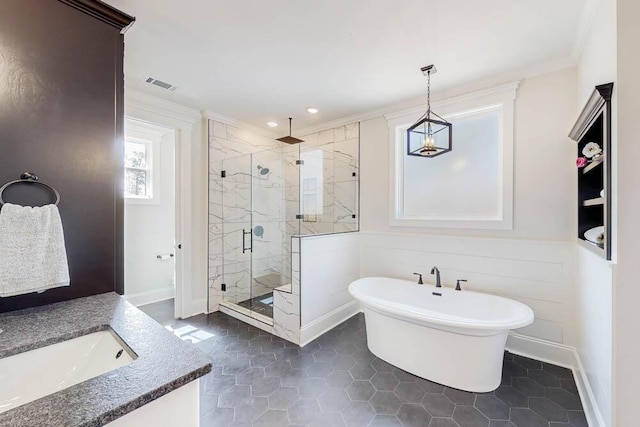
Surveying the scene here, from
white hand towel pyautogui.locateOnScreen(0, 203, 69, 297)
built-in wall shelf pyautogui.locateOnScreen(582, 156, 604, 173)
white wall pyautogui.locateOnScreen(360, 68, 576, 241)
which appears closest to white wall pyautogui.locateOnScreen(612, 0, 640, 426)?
built-in wall shelf pyautogui.locateOnScreen(582, 156, 604, 173)

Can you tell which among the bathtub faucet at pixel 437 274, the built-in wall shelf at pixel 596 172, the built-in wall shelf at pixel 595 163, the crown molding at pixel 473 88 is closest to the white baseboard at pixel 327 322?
the bathtub faucet at pixel 437 274

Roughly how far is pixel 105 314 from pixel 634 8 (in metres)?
2.85

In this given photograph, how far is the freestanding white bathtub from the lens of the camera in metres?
2.01

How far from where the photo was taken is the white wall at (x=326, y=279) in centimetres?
286

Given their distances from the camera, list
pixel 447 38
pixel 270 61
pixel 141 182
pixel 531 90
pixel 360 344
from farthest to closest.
A: 1. pixel 141 182
2. pixel 360 344
3. pixel 531 90
4. pixel 270 61
5. pixel 447 38

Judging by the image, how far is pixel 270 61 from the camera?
236cm

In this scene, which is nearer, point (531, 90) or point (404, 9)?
point (404, 9)

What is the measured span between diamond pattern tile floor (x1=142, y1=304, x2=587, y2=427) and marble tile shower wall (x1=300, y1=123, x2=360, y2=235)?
5.60ft

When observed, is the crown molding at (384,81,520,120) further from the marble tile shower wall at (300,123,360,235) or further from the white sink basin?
the white sink basin

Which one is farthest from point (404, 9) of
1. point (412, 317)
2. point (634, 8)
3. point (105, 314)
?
point (105, 314)

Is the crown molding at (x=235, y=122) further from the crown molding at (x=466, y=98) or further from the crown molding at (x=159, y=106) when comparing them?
the crown molding at (x=466, y=98)

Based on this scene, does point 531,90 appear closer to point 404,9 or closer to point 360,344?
point 404,9

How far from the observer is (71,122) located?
1367mm

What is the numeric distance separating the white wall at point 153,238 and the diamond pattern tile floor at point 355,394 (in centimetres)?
183
